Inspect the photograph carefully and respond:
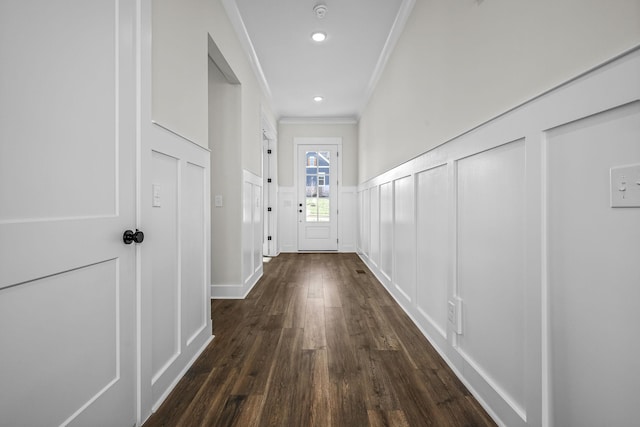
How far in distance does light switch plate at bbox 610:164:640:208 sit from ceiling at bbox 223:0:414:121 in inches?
91.5

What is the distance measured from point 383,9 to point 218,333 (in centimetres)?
299

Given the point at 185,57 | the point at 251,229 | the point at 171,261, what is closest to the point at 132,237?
the point at 171,261

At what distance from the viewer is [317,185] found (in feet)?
19.5

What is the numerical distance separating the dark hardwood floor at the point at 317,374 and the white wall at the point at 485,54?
1.34m

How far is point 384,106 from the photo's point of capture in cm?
359

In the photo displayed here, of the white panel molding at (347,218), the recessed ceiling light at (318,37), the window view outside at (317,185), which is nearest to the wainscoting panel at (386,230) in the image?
the recessed ceiling light at (318,37)

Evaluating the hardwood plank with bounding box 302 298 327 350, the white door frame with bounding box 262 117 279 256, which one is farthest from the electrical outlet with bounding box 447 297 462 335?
the white door frame with bounding box 262 117 279 256

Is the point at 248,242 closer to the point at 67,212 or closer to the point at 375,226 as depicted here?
the point at 375,226

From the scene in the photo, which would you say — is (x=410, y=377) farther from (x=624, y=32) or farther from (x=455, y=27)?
(x=455, y=27)

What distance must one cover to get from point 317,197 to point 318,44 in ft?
10.3

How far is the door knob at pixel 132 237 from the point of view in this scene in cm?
117

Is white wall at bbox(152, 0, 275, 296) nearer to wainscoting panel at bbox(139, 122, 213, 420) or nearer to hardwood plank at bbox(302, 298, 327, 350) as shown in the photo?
wainscoting panel at bbox(139, 122, 213, 420)

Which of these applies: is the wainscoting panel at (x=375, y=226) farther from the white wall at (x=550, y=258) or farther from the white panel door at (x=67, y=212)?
the white panel door at (x=67, y=212)

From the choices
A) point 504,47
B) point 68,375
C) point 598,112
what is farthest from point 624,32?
point 68,375
